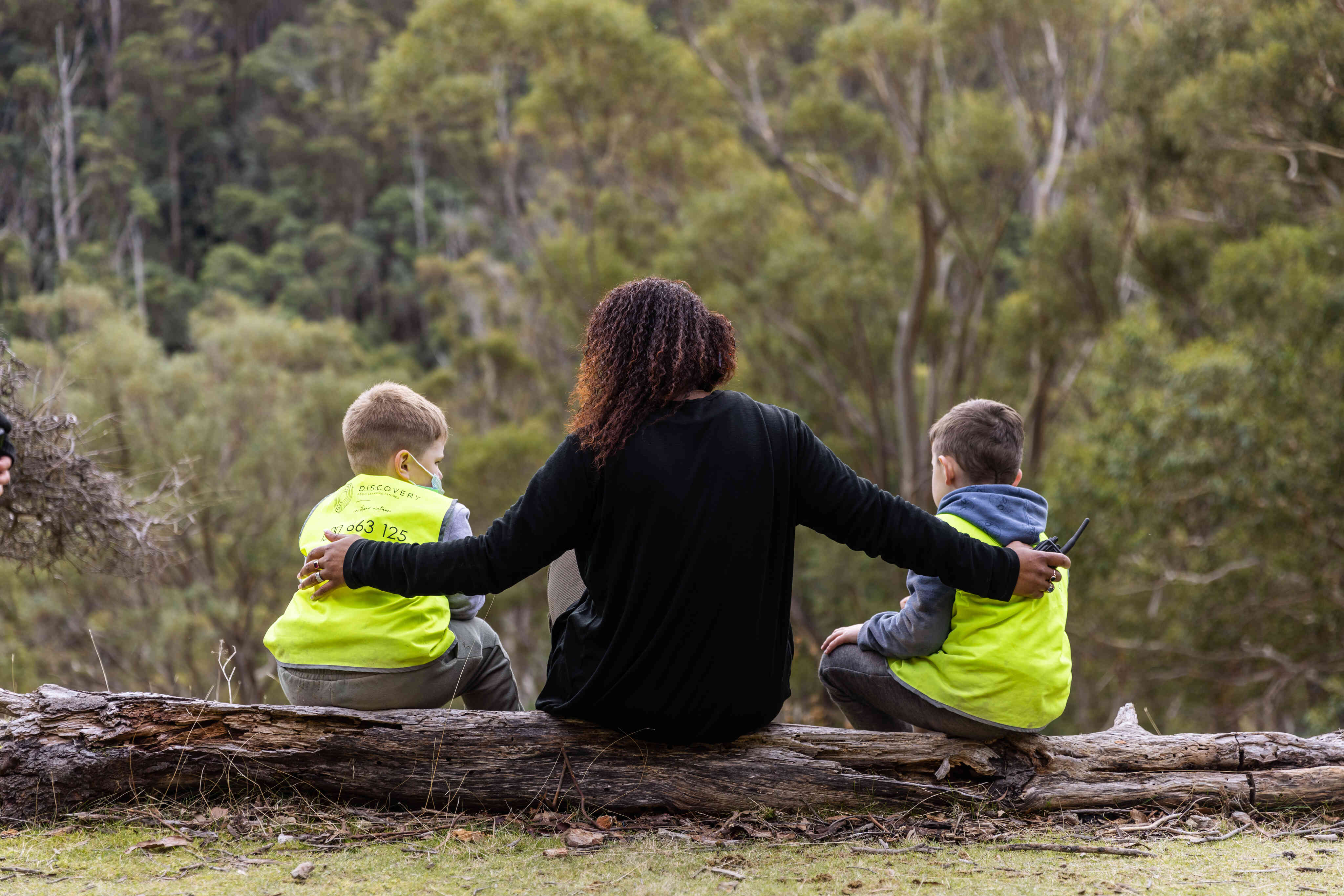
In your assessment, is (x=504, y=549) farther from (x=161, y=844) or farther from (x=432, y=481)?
(x=161, y=844)

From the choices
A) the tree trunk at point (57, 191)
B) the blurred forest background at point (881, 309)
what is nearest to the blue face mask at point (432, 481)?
the blurred forest background at point (881, 309)

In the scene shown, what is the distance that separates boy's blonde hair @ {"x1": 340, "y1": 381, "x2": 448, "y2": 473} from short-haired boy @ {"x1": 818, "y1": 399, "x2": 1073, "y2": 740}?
1305 mm

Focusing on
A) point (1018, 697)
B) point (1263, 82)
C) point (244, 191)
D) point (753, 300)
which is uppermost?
point (244, 191)

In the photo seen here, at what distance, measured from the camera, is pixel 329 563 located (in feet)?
8.76

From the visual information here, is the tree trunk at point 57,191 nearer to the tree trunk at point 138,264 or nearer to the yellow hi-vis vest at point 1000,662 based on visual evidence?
the tree trunk at point 138,264

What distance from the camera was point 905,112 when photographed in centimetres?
1529

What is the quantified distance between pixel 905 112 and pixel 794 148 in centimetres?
290

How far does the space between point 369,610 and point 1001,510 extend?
1681 mm

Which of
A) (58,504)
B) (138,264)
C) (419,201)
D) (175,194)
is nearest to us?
(58,504)

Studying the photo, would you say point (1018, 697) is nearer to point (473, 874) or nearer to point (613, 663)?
point (613, 663)

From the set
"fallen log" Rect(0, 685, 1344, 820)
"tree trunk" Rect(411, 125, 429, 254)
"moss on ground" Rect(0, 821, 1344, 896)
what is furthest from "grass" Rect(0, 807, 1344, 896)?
"tree trunk" Rect(411, 125, 429, 254)

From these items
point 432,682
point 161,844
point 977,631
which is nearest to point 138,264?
point 432,682

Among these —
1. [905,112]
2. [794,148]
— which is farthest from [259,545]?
[905,112]

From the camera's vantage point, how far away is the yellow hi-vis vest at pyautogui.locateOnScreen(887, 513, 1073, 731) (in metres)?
2.78
